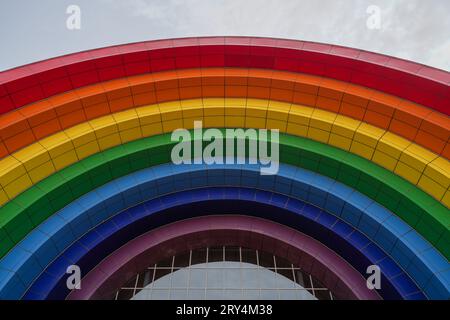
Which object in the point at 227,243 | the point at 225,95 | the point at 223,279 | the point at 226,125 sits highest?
the point at 225,95

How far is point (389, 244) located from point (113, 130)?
1628 cm

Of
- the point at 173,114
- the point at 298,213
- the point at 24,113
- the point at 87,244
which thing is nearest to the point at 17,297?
the point at 87,244

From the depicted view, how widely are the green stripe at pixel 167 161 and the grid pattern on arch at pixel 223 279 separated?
5913 millimetres

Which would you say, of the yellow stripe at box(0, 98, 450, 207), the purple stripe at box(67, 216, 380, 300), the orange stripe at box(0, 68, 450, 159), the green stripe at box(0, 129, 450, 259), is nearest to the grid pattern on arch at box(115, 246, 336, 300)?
the purple stripe at box(67, 216, 380, 300)

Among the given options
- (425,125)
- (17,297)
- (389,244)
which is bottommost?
(17,297)

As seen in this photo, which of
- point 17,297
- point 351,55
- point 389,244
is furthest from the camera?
point 351,55

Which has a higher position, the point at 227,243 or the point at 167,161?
the point at 167,161

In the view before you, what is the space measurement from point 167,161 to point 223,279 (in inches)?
305

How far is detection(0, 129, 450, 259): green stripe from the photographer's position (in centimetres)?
1541

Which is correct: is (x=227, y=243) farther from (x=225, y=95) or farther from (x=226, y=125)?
(x=225, y=95)

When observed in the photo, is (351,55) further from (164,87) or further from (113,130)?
(113,130)

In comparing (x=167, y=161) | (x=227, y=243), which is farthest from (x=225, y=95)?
(x=227, y=243)

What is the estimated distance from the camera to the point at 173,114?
64.1 feet

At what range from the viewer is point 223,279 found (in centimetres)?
1817
